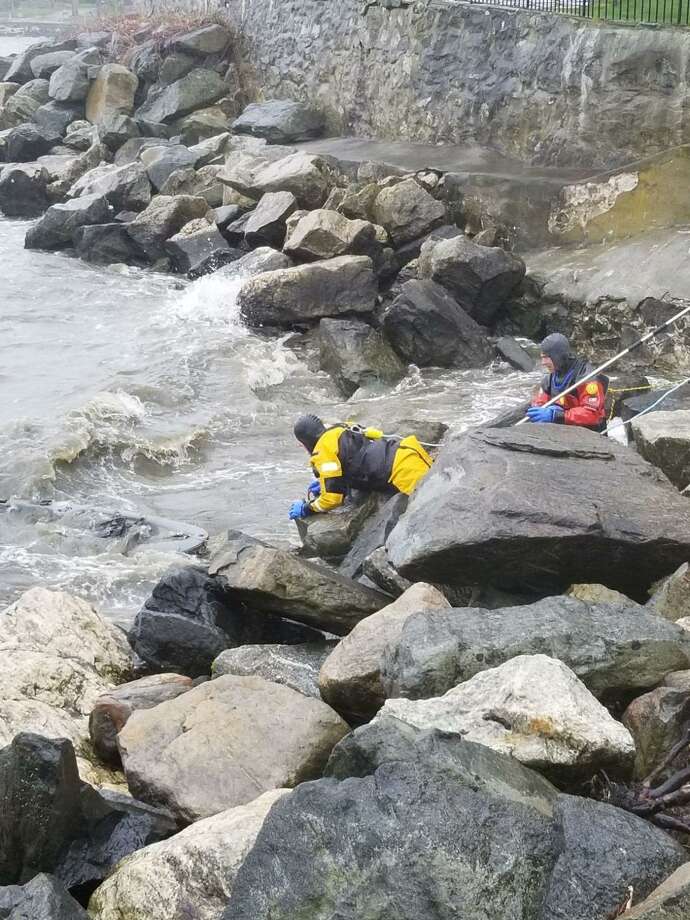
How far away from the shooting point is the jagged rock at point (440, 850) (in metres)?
2.91

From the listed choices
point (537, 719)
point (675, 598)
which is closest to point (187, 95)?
point (675, 598)

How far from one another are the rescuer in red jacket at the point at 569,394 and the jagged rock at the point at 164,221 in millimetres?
10133

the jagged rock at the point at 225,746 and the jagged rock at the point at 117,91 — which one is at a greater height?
the jagged rock at the point at 225,746

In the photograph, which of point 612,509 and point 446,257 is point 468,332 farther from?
point 612,509

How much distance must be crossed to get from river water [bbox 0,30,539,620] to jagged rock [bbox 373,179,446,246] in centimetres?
224

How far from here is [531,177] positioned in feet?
46.7

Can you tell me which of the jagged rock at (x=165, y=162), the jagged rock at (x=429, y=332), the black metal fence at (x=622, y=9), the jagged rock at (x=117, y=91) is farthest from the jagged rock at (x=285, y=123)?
the jagged rock at (x=429, y=332)

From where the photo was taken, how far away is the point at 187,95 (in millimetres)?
23984

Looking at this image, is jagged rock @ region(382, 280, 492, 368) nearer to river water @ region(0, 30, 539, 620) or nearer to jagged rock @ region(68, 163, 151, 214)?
river water @ region(0, 30, 539, 620)

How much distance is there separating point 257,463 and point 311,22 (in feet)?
46.8

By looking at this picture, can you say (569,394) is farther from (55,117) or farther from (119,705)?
(55,117)

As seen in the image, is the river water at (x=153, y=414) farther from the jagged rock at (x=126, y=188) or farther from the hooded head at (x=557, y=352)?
the jagged rock at (x=126, y=188)

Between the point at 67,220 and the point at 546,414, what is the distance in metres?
→ 13.0

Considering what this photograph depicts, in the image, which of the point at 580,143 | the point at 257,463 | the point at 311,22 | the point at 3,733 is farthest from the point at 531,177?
the point at 3,733
